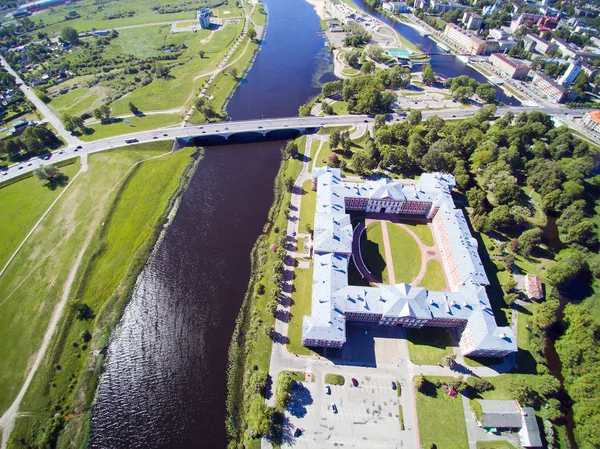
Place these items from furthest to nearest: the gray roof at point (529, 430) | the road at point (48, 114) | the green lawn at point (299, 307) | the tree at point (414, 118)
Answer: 1. the tree at point (414, 118)
2. the road at point (48, 114)
3. the green lawn at point (299, 307)
4. the gray roof at point (529, 430)

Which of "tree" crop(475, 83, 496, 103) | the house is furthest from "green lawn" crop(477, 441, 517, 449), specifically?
"tree" crop(475, 83, 496, 103)

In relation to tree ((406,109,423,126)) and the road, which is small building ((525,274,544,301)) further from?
the road

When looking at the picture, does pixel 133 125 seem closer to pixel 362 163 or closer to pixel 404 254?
pixel 362 163

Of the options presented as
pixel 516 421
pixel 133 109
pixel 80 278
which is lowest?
pixel 516 421

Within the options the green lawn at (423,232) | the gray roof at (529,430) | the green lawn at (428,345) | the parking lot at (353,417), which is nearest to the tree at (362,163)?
the green lawn at (423,232)

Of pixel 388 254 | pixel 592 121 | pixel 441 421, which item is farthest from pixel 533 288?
pixel 592 121

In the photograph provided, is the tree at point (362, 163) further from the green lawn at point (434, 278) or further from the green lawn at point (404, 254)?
the green lawn at point (434, 278)

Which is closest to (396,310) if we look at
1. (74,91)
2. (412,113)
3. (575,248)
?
(575,248)
